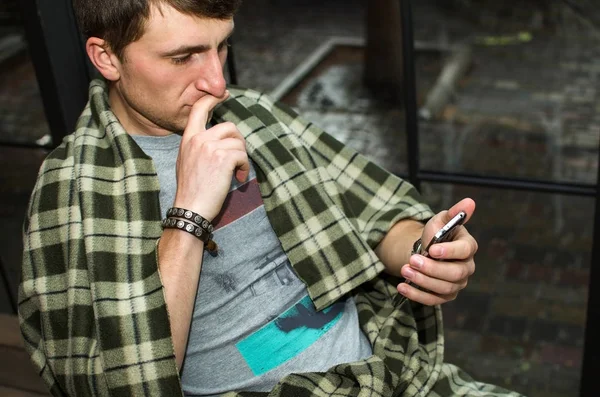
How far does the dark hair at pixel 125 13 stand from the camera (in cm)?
177

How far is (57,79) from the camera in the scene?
8.38ft

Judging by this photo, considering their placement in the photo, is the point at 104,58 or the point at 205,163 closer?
the point at 205,163

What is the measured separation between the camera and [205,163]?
1.80 metres

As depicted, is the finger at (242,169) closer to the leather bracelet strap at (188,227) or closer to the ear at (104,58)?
the leather bracelet strap at (188,227)

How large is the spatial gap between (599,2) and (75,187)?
947 cm

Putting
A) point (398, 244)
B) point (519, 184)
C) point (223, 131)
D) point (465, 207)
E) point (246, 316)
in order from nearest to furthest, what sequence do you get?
point (465, 207) → point (223, 131) → point (246, 316) → point (398, 244) → point (519, 184)

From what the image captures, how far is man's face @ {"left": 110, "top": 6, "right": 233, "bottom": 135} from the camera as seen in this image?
1.80 meters

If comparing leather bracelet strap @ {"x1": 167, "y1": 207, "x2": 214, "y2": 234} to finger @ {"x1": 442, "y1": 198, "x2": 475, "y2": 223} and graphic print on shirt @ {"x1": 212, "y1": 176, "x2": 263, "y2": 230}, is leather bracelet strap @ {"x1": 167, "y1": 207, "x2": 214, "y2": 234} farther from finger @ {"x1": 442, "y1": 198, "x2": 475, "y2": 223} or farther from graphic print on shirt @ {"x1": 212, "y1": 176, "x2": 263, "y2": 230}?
finger @ {"x1": 442, "y1": 198, "x2": 475, "y2": 223}

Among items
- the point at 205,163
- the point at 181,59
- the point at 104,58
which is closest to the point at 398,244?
the point at 205,163

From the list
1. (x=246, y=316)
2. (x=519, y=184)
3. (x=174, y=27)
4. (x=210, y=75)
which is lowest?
(x=519, y=184)

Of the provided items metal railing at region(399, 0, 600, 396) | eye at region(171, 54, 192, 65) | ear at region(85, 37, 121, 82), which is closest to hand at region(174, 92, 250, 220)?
eye at region(171, 54, 192, 65)

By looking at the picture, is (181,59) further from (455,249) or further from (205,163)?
(455,249)

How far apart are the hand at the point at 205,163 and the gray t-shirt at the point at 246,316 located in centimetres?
19

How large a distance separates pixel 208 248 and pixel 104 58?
50 centimetres
